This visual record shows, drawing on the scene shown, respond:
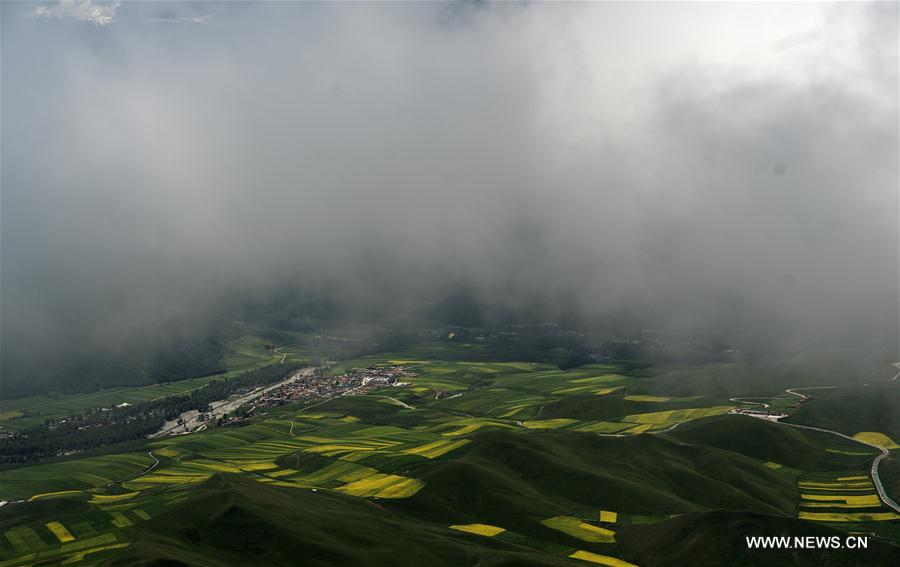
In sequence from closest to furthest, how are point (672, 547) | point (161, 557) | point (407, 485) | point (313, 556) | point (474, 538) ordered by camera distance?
point (161, 557), point (313, 556), point (672, 547), point (474, 538), point (407, 485)

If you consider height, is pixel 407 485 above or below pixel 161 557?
below

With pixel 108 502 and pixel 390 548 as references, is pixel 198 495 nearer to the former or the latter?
pixel 390 548

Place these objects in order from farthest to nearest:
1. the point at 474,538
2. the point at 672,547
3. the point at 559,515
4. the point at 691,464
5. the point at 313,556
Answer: the point at 691,464 < the point at 559,515 < the point at 474,538 < the point at 672,547 < the point at 313,556

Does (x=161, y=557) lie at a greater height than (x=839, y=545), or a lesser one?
greater

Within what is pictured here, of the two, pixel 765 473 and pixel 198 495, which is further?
pixel 765 473

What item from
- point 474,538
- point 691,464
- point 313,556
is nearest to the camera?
point 313,556

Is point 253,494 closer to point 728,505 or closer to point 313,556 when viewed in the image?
point 313,556

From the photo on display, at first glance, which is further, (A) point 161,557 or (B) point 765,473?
(B) point 765,473

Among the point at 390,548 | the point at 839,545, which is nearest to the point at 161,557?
the point at 390,548

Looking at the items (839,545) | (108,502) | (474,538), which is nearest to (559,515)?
(474,538)
